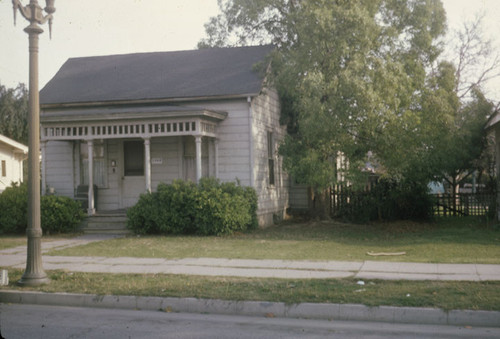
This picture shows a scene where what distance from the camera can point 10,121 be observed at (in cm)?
4581

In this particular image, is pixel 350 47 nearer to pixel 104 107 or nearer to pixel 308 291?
pixel 104 107

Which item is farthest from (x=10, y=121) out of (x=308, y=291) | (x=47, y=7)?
(x=308, y=291)

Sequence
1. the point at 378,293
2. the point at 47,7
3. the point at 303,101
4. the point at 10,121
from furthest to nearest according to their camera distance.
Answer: the point at 10,121 → the point at 303,101 → the point at 47,7 → the point at 378,293

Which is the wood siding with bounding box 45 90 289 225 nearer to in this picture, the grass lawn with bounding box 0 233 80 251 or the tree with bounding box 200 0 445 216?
the tree with bounding box 200 0 445 216

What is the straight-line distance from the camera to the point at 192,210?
1627 centimetres

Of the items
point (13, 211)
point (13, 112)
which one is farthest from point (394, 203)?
point (13, 112)

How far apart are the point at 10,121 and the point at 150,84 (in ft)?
101

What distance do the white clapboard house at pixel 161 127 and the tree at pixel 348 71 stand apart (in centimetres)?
145

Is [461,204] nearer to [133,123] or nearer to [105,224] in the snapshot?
[133,123]

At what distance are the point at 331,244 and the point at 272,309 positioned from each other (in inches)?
260

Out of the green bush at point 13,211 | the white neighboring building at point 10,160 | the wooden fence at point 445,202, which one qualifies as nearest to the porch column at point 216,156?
the wooden fence at point 445,202

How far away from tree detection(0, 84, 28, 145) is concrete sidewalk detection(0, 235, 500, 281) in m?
37.4

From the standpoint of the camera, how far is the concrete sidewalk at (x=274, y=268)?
922 cm

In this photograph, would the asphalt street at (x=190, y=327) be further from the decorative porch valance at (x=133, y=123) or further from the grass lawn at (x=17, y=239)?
the decorative porch valance at (x=133, y=123)
